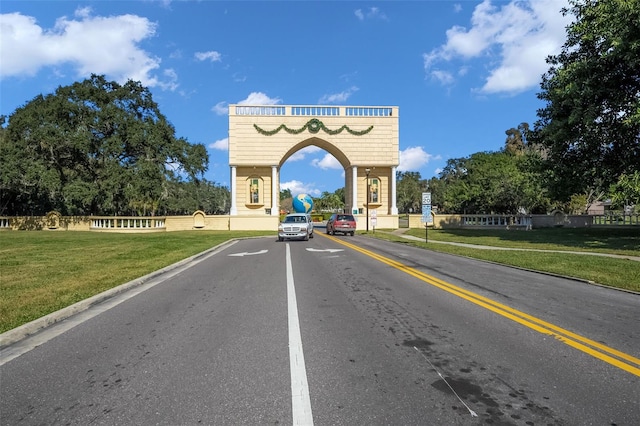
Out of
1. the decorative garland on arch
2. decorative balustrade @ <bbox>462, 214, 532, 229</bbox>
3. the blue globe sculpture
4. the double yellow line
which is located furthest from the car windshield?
the blue globe sculpture

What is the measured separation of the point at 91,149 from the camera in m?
41.8

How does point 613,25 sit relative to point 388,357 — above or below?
above

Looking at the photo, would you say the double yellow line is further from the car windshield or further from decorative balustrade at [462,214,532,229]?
decorative balustrade at [462,214,532,229]

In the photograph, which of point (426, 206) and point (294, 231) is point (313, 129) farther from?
point (426, 206)

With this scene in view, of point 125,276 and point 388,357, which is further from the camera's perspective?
point 125,276

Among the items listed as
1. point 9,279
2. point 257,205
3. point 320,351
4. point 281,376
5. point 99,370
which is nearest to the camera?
point 281,376

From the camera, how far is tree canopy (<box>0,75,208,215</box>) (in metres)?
39.5

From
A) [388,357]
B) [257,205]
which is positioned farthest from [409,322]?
[257,205]

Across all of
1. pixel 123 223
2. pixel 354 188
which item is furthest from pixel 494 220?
pixel 123 223

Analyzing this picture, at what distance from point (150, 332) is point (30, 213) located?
59.5 m

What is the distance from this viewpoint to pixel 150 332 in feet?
19.4

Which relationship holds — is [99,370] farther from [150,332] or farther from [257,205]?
[257,205]

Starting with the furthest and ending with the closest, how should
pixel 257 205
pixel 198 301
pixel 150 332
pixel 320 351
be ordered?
1. pixel 257 205
2. pixel 198 301
3. pixel 150 332
4. pixel 320 351

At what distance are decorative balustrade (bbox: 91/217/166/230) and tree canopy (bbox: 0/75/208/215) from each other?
60.6 inches
